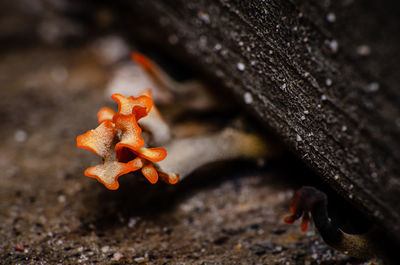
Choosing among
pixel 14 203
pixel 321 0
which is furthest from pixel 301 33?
pixel 14 203

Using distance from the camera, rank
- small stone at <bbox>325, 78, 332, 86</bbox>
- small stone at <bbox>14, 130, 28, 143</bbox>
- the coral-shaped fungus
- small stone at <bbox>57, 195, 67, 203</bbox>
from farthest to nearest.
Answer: small stone at <bbox>14, 130, 28, 143</bbox>
small stone at <bbox>57, 195, 67, 203</bbox>
the coral-shaped fungus
small stone at <bbox>325, 78, 332, 86</bbox>

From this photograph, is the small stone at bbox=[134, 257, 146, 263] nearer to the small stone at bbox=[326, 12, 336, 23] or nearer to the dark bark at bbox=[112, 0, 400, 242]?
the dark bark at bbox=[112, 0, 400, 242]

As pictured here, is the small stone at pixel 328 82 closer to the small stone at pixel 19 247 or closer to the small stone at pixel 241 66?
the small stone at pixel 241 66

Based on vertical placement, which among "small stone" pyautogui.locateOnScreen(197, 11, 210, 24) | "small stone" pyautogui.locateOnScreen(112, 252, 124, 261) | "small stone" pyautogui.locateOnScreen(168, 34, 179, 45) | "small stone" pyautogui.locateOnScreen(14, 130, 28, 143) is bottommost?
"small stone" pyautogui.locateOnScreen(112, 252, 124, 261)

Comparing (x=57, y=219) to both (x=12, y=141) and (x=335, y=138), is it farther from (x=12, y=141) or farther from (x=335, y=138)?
(x=335, y=138)

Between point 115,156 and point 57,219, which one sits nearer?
point 115,156

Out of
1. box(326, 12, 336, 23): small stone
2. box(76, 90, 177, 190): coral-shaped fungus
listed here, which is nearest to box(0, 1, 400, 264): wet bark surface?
box(326, 12, 336, 23): small stone
